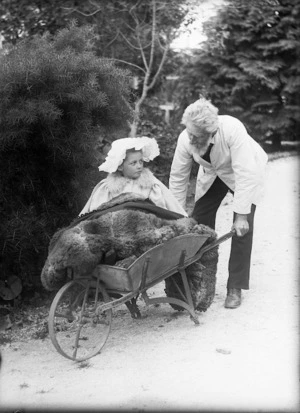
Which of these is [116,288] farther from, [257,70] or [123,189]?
[257,70]

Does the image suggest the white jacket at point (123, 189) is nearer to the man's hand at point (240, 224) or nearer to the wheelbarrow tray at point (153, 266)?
the wheelbarrow tray at point (153, 266)

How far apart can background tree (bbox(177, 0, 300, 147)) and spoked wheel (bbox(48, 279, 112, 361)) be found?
1025 centimetres

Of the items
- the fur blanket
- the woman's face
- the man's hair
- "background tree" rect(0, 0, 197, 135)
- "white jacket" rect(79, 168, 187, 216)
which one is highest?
"background tree" rect(0, 0, 197, 135)

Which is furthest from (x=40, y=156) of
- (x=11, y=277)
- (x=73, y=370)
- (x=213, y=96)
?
(x=213, y=96)

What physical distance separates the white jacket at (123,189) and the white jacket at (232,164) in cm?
48

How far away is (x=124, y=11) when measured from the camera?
10.5 m

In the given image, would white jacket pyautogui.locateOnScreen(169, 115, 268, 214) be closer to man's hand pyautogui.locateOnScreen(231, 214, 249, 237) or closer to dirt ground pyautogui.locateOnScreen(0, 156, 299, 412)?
man's hand pyautogui.locateOnScreen(231, 214, 249, 237)

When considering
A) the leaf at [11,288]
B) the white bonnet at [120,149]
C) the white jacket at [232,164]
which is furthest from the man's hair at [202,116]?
the leaf at [11,288]

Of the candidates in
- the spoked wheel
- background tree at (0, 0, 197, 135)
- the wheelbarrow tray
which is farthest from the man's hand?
background tree at (0, 0, 197, 135)

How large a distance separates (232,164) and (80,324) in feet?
5.65

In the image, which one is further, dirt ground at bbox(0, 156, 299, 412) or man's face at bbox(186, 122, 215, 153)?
man's face at bbox(186, 122, 215, 153)

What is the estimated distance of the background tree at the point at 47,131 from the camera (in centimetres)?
508

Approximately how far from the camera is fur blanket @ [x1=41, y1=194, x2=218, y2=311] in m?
4.22

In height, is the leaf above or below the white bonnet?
below
